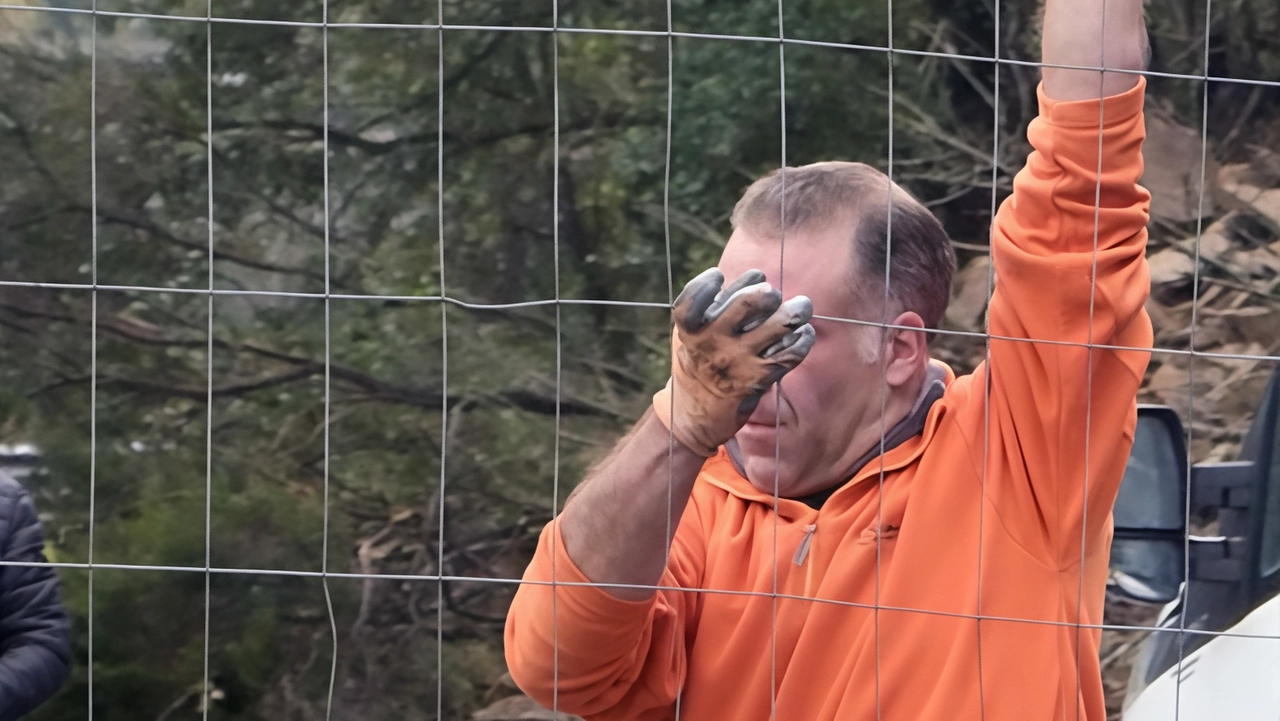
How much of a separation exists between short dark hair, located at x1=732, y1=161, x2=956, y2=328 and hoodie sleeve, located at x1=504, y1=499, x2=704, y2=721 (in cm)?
30

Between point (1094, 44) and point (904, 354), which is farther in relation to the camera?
point (904, 354)

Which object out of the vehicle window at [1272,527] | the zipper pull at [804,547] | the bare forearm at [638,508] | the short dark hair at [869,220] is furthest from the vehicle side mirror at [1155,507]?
the bare forearm at [638,508]

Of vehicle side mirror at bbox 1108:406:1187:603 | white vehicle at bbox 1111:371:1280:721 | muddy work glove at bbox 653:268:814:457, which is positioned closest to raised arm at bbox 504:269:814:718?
muddy work glove at bbox 653:268:814:457

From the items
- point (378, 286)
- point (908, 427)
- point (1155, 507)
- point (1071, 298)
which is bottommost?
point (1155, 507)

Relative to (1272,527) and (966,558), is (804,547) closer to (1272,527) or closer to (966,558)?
(966,558)

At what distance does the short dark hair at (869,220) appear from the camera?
126 centimetres

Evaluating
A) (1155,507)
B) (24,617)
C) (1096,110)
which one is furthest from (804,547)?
(1155,507)

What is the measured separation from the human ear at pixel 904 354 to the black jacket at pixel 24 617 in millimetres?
1163

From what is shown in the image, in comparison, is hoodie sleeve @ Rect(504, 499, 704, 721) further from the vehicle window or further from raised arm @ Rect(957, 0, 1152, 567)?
the vehicle window

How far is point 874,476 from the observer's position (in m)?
1.20

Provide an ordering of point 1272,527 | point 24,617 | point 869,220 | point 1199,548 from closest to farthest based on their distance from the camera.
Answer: point 869,220
point 24,617
point 1272,527
point 1199,548

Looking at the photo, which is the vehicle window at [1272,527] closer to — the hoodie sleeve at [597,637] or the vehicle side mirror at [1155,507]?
the vehicle side mirror at [1155,507]

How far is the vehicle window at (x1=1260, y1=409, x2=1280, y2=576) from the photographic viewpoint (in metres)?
2.82

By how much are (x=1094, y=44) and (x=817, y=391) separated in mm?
386
